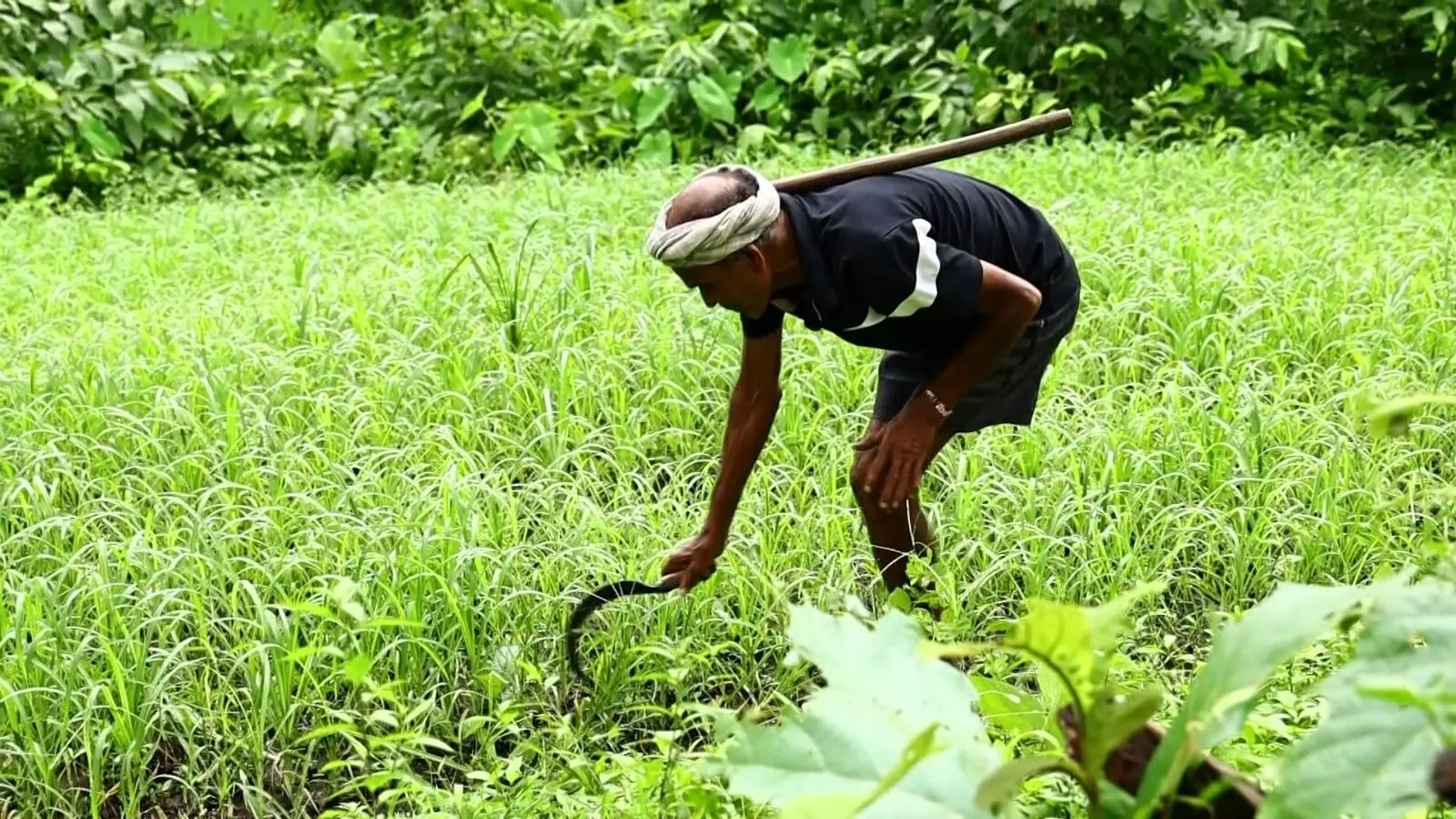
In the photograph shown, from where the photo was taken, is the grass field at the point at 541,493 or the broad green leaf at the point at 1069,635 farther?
the grass field at the point at 541,493

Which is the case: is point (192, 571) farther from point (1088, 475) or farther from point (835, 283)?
point (1088, 475)

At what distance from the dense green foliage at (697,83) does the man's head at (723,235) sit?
4669 mm

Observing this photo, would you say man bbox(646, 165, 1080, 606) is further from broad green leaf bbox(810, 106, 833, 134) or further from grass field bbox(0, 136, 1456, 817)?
broad green leaf bbox(810, 106, 833, 134)

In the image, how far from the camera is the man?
7.57ft

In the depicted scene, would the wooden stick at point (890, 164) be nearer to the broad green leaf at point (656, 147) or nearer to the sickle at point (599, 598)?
the sickle at point (599, 598)

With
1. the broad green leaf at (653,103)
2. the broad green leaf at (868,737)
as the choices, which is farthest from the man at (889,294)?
the broad green leaf at (653,103)

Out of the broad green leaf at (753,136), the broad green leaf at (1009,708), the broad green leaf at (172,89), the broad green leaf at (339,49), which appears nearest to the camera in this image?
the broad green leaf at (1009,708)

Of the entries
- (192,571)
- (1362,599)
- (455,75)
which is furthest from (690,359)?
(455,75)

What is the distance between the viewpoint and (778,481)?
347 cm

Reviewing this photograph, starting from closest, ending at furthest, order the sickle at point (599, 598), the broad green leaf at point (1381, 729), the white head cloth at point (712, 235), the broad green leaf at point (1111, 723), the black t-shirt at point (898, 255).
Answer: the broad green leaf at point (1381, 729) < the broad green leaf at point (1111, 723) < the white head cloth at point (712, 235) < the black t-shirt at point (898, 255) < the sickle at point (599, 598)

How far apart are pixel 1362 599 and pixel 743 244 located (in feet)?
4.79

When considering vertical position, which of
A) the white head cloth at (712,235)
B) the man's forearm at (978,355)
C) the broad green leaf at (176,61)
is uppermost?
the white head cloth at (712,235)

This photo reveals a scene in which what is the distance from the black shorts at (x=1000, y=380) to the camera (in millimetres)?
2785

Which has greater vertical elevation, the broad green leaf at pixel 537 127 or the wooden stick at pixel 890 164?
the wooden stick at pixel 890 164
